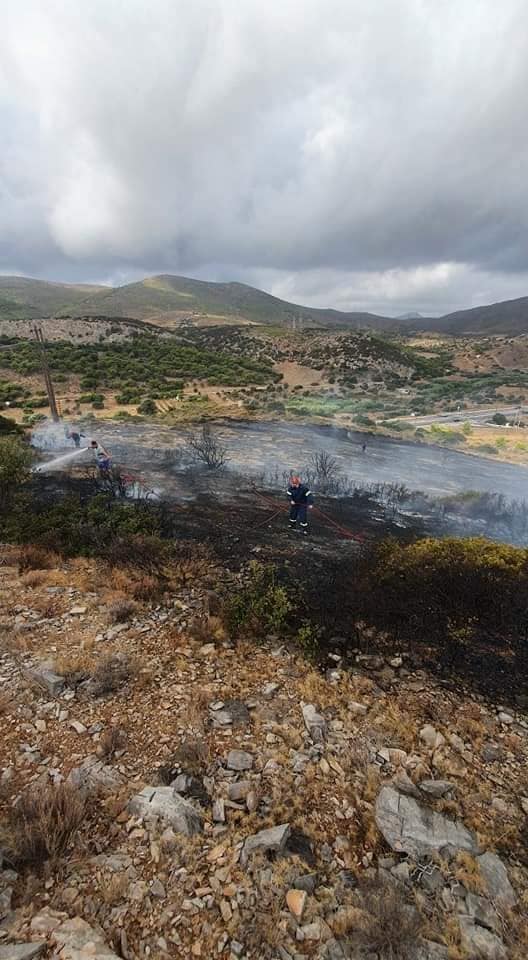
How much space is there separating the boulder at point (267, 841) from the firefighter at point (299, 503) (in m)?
7.11

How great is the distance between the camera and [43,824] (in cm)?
335

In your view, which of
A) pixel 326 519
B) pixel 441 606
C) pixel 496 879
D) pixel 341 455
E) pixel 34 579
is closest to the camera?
pixel 496 879

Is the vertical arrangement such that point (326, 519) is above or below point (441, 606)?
below

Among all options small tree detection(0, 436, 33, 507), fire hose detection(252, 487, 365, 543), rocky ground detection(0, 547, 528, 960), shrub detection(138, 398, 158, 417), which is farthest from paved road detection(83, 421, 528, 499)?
rocky ground detection(0, 547, 528, 960)

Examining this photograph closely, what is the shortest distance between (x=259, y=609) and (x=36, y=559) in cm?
445

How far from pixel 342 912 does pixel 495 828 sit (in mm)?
1557

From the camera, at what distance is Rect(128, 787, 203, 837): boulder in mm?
3598

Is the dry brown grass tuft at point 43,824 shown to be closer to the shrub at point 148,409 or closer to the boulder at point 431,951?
the boulder at point 431,951

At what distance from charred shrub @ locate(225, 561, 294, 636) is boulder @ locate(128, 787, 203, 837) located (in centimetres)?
253

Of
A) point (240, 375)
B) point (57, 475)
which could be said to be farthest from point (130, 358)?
point (57, 475)

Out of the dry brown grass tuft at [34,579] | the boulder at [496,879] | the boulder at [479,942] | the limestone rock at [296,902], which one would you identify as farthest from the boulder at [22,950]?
the dry brown grass tuft at [34,579]

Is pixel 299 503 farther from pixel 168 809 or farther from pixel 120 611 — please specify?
pixel 168 809

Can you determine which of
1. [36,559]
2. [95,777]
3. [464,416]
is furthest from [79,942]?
[464,416]

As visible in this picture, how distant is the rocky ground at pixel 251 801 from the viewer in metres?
2.93
